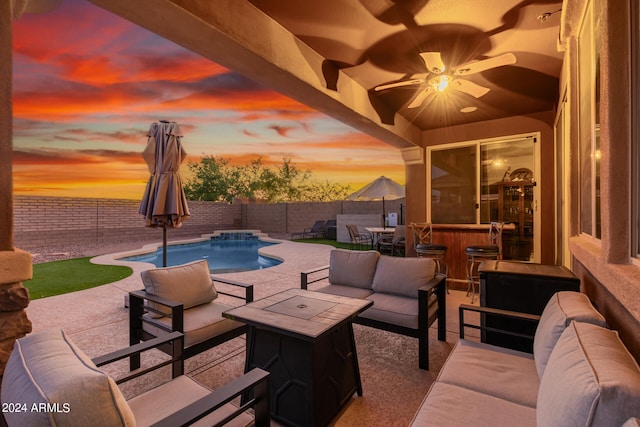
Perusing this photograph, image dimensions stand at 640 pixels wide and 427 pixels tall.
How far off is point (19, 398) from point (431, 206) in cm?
628

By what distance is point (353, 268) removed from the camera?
3.32 metres

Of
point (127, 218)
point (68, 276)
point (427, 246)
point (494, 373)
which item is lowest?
point (68, 276)

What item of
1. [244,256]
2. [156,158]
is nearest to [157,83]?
[244,256]

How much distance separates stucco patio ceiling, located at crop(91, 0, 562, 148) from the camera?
2.15m

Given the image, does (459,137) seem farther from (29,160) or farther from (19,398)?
(29,160)

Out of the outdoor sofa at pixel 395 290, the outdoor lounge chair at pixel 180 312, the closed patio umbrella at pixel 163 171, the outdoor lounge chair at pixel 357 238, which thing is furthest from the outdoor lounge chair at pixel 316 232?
the outdoor lounge chair at pixel 180 312

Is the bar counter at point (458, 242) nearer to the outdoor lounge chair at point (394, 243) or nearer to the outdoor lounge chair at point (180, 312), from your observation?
the outdoor lounge chair at point (394, 243)

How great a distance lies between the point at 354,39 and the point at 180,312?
301cm

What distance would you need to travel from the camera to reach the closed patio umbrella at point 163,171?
12.8 feet

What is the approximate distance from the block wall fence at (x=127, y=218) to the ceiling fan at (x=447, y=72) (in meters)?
8.34

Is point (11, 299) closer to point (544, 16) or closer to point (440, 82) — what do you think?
point (440, 82)

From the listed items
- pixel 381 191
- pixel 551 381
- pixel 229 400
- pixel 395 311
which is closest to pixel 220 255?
pixel 381 191

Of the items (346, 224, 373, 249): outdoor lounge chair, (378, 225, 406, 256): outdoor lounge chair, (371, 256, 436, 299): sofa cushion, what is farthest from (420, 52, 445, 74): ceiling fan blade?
(346, 224, 373, 249): outdoor lounge chair

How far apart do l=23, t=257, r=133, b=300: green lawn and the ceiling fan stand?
18.4 ft
